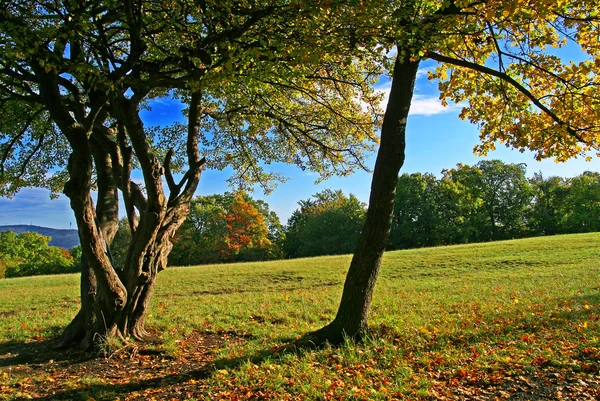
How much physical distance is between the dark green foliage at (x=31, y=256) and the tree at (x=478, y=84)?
6569 centimetres

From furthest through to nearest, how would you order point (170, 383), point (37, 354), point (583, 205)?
point (583, 205), point (37, 354), point (170, 383)

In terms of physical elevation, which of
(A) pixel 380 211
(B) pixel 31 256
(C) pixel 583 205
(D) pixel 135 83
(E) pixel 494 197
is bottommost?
(B) pixel 31 256

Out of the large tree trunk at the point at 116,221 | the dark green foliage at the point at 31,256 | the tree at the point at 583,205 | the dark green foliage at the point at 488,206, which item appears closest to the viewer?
the large tree trunk at the point at 116,221

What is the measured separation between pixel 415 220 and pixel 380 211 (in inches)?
2172

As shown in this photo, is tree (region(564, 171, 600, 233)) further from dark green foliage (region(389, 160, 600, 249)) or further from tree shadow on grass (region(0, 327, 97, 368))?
tree shadow on grass (region(0, 327, 97, 368))

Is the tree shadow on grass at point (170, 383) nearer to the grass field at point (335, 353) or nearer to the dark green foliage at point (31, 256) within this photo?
the grass field at point (335, 353)

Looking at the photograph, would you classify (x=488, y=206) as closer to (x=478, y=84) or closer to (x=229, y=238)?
(x=229, y=238)

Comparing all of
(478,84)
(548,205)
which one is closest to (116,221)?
(478,84)

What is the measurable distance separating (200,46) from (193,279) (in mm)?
14807

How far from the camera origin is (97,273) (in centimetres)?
636

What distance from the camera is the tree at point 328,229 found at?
60281 millimetres

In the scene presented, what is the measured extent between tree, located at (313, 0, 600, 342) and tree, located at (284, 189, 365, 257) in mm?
50180

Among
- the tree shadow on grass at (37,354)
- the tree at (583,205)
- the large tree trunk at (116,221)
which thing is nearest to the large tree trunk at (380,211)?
the large tree trunk at (116,221)

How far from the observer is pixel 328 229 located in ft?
206
